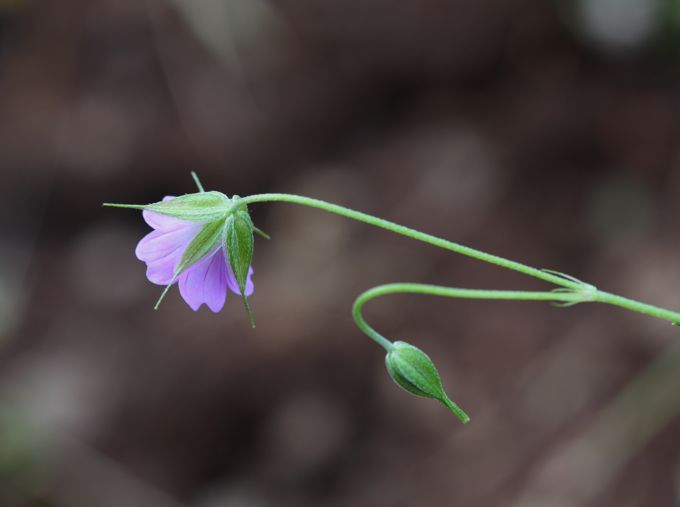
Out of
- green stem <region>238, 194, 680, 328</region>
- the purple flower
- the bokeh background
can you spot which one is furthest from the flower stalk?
the bokeh background

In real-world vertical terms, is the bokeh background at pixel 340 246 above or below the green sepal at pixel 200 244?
above

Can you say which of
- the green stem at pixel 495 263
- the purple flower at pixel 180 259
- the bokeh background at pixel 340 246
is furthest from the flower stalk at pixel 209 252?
the bokeh background at pixel 340 246

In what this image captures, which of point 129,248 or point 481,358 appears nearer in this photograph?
point 481,358

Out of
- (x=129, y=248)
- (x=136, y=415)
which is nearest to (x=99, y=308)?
(x=129, y=248)

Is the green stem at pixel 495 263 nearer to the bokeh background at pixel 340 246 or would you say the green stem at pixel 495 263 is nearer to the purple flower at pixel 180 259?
the purple flower at pixel 180 259

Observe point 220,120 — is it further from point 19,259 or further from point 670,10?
point 670,10

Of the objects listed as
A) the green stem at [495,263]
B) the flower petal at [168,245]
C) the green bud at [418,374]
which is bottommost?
the green bud at [418,374]
